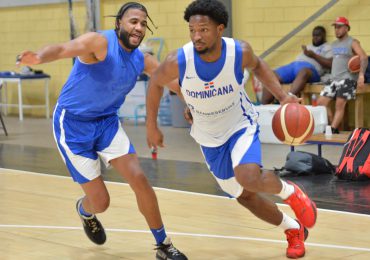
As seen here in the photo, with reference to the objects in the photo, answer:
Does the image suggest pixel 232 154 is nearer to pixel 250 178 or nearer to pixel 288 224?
pixel 250 178

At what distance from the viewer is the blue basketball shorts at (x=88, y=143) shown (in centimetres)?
557

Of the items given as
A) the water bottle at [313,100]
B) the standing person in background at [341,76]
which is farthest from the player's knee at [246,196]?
the water bottle at [313,100]

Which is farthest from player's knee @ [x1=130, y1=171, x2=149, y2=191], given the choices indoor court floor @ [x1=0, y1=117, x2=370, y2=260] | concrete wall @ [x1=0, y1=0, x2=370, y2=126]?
concrete wall @ [x1=0, y1=0, x2=370, y2=126]

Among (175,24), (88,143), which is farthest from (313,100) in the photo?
(88,143)

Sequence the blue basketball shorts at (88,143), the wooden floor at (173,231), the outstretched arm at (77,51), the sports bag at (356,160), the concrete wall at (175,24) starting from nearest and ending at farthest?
1. the outstretched arm at (77,51)
2. the blue basketball shorts at (88,143)
3. the wooden floor at (173,231)
4. the sports bag at (356,160)
5. the concrete wall at (175,24)

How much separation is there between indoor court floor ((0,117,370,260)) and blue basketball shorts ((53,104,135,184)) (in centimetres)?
61

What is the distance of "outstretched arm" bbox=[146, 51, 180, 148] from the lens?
17.1 ft

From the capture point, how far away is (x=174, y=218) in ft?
22.7

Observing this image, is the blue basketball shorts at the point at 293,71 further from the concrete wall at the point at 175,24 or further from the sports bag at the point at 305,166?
the sports bag at the point at 305,166

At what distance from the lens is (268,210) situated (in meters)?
5.43

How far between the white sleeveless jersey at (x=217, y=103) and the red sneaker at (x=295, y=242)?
0.77 metres

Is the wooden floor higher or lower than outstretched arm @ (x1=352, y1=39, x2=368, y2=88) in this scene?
lower

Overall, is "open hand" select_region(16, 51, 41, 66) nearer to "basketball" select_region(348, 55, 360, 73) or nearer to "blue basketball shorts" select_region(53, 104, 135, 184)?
"blue basketball shorts" select_region(53, 104, 135, 184)

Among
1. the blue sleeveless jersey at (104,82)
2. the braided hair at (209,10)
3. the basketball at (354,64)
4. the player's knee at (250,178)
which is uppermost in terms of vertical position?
the braided hair at (209,10)
